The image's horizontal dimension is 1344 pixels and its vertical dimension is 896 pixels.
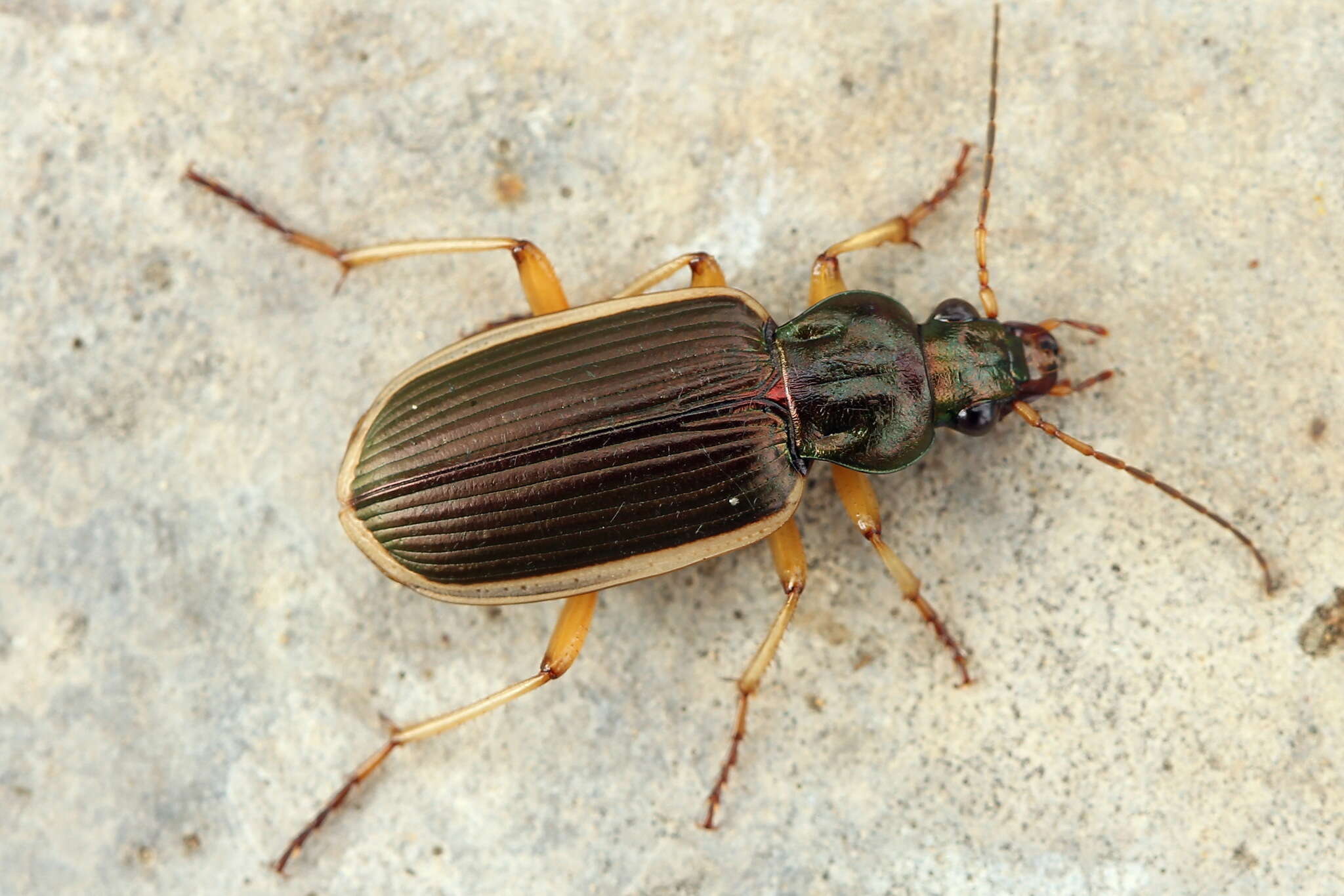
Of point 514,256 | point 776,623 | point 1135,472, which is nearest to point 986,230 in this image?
point 1135,472

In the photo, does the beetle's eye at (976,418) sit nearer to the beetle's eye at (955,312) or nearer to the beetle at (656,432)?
the beetle at (656,432)

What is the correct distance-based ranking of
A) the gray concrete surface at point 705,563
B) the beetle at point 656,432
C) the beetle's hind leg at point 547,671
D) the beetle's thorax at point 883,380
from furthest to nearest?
the gray concrete surface at point 705,563 → the beetle's hind leg at point 547,671 → the beetle's thorax at point 883,380 → the beetle at point 656,432

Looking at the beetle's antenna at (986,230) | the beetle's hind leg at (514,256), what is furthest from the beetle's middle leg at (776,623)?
the beetle's hind leg at (514,256)

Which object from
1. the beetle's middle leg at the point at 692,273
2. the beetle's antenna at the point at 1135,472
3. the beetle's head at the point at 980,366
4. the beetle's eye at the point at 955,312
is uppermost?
the beetle's middle leg at the point at 692,273

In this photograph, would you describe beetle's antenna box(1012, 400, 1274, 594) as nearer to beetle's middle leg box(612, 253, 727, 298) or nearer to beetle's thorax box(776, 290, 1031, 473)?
beetle's thorax box(776, 290, 1031, 473)

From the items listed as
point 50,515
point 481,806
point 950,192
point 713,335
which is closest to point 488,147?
point 713,335

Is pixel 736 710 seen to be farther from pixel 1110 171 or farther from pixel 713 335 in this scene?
pixel 1110 171
